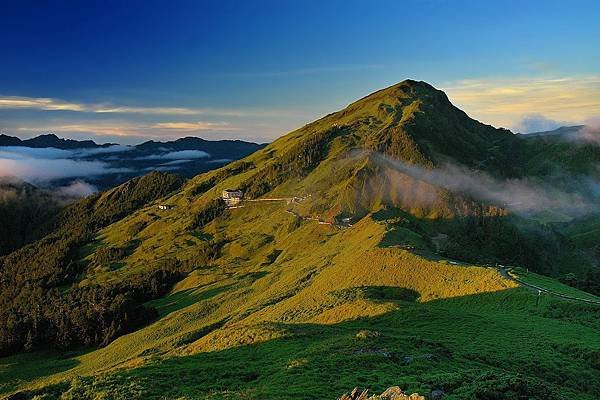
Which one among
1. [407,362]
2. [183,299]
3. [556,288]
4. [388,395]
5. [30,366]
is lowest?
[30,366]

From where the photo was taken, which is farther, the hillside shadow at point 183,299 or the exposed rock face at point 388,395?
the hillside shadow at point 183,299

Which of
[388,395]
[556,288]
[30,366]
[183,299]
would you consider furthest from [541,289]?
[30,366]

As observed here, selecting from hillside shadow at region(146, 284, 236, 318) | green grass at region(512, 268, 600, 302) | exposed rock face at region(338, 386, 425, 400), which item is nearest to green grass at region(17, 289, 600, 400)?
exposed rock face at region(338, 386, 425, 400)

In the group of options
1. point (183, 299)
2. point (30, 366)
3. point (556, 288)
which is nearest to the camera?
point (556, 288)

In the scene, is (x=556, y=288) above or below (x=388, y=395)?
below

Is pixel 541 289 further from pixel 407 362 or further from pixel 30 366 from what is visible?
pixel 30 366

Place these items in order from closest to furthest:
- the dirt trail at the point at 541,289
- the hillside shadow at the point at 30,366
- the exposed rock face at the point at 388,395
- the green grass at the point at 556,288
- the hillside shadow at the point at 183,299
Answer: the exposed rock face at the point at 388,395
the dirt trail at the point at 541,289
the green grass at the point at 556,288
the hillside shadow at the point at 30,366
the hillside shadow at the point at 183,299

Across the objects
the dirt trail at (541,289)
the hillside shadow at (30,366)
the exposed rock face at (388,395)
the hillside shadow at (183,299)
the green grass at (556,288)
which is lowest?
the hillside shadow at (30,366)

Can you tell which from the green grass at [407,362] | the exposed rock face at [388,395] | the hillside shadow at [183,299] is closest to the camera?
the exposed rock face at [388,395]

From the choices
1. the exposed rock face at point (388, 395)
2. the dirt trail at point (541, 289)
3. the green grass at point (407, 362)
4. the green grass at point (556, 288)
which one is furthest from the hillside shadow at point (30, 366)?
the green grass at point (556, 288)

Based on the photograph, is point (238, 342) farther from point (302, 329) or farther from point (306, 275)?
point (306, 275)

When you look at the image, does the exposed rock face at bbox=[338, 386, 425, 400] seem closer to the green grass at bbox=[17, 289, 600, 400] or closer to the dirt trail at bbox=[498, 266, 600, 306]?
the green grass at bbox=[17, 289, 600, 400]

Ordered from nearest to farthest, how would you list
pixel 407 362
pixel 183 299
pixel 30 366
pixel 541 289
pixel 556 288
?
pixel 407 362, pixel 541 289, pixel 556 288, pixel 30 366, pixel 183 299

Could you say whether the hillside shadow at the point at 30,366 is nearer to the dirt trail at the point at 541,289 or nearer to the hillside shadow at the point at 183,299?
the hillside shadow at the point at 183,299
